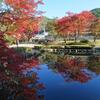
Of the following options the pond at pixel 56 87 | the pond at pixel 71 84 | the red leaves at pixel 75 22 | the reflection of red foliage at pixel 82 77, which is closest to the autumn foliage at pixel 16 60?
the pond at pixel 56 87

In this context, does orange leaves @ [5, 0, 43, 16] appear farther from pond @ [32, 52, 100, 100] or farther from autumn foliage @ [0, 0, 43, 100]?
pond @ [32, 52, 100, 100]

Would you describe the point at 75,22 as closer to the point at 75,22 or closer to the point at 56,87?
the point at 75,22

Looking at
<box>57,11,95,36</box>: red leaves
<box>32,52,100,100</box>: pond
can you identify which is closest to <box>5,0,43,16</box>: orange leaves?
<box>32,52,100,100</box>: pond

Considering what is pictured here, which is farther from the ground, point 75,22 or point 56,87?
point 75,22

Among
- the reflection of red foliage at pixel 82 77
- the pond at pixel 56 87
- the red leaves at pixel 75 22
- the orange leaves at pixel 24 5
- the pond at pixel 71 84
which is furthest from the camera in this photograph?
the red leaves at pixel 75 22

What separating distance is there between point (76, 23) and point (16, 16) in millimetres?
23697

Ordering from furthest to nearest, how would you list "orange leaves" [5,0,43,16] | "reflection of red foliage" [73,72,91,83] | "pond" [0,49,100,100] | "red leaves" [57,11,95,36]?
"red leaves" [57,11,95,36] < "orange leaves" [5,0,43,16] < "reflection of red foliage" [73,72,91,83] < "pond" [0,49,100,100]

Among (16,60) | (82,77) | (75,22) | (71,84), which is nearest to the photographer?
(71,84)

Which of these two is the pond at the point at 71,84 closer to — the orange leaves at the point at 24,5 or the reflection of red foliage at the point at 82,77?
the reflection of red foliage at the point at 82,77

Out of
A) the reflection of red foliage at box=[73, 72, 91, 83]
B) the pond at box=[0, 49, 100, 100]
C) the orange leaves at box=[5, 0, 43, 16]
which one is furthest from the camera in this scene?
the orange leaves at box=[5, 0, 43, 16]

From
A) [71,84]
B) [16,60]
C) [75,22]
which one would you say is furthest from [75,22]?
[71,84]

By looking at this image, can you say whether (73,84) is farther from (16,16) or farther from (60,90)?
(16,16)

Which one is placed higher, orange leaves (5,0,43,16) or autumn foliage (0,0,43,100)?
orange leaves (5,0,43,16)

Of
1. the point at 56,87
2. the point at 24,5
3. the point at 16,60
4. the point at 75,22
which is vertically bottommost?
the point at 56,87
